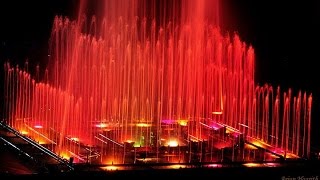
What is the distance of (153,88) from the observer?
31797 mm

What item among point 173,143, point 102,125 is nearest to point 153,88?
point 102,125

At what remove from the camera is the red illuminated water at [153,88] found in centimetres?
2144

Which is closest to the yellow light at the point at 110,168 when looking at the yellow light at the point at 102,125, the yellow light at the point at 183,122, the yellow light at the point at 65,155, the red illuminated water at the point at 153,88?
the yellow light at the point at 65,155

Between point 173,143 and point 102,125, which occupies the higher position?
point 102,125

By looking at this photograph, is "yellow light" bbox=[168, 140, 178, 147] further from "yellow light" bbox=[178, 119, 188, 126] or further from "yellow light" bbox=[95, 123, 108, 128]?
"yellow light" bbox=[95, 123, 108, 128]

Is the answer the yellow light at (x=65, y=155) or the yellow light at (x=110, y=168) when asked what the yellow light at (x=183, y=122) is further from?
the yellow light at (x=110, y=168)

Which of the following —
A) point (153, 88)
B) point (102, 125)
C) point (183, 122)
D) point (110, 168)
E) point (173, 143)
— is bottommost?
point (110, 168)

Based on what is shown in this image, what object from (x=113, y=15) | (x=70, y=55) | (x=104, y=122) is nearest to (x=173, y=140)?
(x=104, y=122)

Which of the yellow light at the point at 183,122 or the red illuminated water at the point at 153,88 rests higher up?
the red illuminated water at the point at 153,88

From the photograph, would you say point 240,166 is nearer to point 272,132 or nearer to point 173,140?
point 173,140

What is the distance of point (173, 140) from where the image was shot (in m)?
20.1

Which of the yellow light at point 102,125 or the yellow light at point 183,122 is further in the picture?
the yellow light at point 183,122

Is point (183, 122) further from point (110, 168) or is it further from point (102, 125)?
point (110, 168)

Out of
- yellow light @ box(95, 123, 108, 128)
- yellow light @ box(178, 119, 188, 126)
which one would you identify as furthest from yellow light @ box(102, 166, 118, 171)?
yellow light @ box(178, 119, 188, 126)
